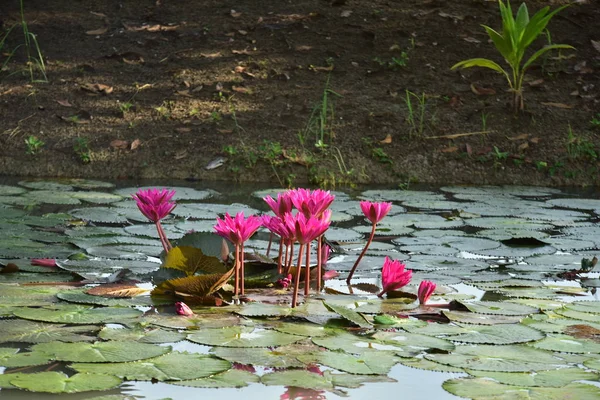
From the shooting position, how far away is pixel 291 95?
6668 millimetres

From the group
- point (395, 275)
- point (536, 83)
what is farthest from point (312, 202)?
point (536, 83)

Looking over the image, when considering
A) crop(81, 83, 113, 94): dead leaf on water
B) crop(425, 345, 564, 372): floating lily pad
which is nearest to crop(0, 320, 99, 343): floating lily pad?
crop(425, 345, 564, 372): floating lily pad

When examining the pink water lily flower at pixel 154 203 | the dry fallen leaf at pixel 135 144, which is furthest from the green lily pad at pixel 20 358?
the dry fallen leaf at pixel 135 144

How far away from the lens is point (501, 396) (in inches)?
75.8

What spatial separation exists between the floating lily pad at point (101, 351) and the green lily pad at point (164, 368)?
2 centimetres

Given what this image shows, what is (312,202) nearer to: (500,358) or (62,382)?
(500,358)

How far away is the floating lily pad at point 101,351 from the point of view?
2086 mm

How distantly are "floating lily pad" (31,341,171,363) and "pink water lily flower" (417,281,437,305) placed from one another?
80 cm

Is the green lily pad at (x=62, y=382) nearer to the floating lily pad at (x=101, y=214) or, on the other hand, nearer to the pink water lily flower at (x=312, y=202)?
the pink water lily flower at (x=312, y=202)

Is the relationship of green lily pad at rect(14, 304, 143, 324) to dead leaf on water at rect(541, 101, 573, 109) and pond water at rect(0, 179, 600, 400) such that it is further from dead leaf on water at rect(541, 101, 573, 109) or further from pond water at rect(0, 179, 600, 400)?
dead leaf on water at rect(541, 101, 573, 109)

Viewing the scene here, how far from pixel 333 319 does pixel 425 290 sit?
32 cm

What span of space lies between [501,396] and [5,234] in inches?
87.0

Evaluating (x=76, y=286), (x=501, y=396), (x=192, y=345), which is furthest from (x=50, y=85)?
(x=501, y=396)

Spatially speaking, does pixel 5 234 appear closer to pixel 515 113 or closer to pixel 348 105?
pixel 348 105
